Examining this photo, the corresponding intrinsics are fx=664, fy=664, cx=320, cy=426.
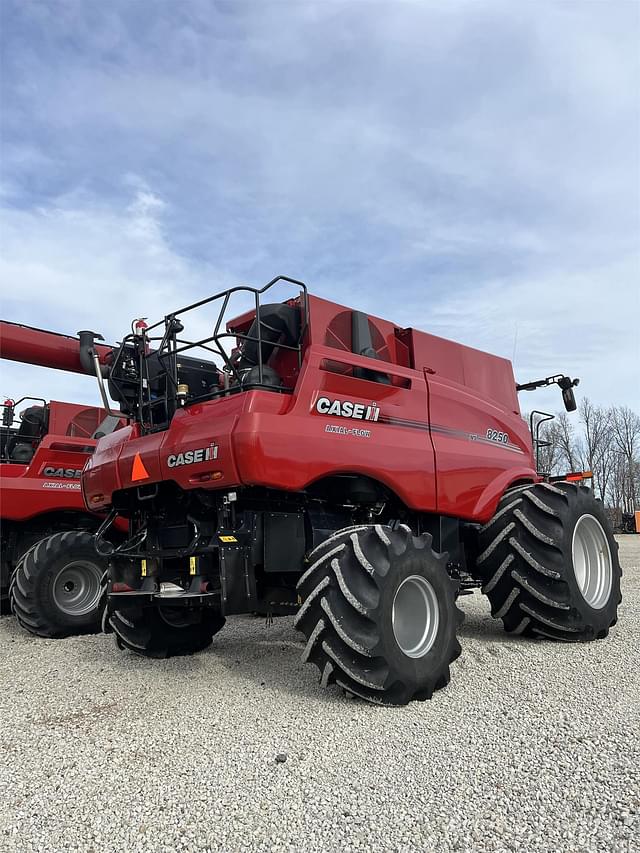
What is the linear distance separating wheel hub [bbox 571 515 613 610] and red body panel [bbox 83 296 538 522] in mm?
799

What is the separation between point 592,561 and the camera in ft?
21.8

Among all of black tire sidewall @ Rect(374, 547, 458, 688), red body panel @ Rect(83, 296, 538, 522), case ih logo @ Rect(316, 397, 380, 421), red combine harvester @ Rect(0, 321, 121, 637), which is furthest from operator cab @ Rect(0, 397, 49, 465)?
black tire sidewall @ Rect(374, 547, 458, 688)

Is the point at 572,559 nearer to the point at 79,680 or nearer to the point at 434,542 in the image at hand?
the point at 434,542

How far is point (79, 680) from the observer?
5.21m

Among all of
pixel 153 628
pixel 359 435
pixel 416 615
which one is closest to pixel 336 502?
pixel 359 435

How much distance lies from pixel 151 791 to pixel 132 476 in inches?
113

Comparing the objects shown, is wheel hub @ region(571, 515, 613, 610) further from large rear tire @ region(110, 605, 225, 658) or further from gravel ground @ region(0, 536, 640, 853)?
large rear tire @ region(110, 605, 225, 658)

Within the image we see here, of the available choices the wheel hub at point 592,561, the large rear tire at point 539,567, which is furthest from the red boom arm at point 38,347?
the wheel hub at point 592,561

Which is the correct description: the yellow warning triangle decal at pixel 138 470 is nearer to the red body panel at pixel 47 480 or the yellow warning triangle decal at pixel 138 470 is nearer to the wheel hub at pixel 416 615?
the wheel hub at pixel 416 615

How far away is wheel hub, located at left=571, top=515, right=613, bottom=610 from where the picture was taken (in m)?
6.45

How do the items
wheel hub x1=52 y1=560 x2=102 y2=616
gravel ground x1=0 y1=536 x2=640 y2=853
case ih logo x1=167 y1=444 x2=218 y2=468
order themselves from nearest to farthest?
1. gravel ground x1=0 y1=536 x2=640 y2=853
2. case ih logo x1=167 y1=444 x2=218 y2=468
3. wheel hub x1=52 y1=560 x2=102 y2=616

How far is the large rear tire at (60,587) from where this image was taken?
737 centimetres

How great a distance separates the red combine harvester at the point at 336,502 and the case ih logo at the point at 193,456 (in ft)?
0.05

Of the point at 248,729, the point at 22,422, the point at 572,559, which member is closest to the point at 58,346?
the point at 22,422
